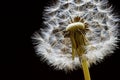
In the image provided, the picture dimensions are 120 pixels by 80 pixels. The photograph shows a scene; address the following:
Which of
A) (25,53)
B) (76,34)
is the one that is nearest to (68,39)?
(76,34)

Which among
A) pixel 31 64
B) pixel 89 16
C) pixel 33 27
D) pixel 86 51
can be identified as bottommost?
pixel 86 51

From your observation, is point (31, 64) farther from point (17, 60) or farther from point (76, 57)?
point (76, 57)

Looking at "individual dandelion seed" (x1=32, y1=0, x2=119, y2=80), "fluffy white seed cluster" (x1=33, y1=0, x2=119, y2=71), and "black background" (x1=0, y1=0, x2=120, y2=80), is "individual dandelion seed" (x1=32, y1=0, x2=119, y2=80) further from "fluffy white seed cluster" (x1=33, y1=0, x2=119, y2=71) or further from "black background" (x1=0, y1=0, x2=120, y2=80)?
"black background" (x1=0, y1=0, x2=120, y2=80)

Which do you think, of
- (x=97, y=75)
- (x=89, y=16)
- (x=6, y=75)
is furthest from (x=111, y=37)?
(x=6, y=75)

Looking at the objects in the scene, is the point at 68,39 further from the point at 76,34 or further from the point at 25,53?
the point at 25,53

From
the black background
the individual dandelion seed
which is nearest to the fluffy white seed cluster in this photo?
the individual dandelion seed

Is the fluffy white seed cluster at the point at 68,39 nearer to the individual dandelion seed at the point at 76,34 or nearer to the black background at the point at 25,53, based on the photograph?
the individual dandelion seed at the point at 76,34
